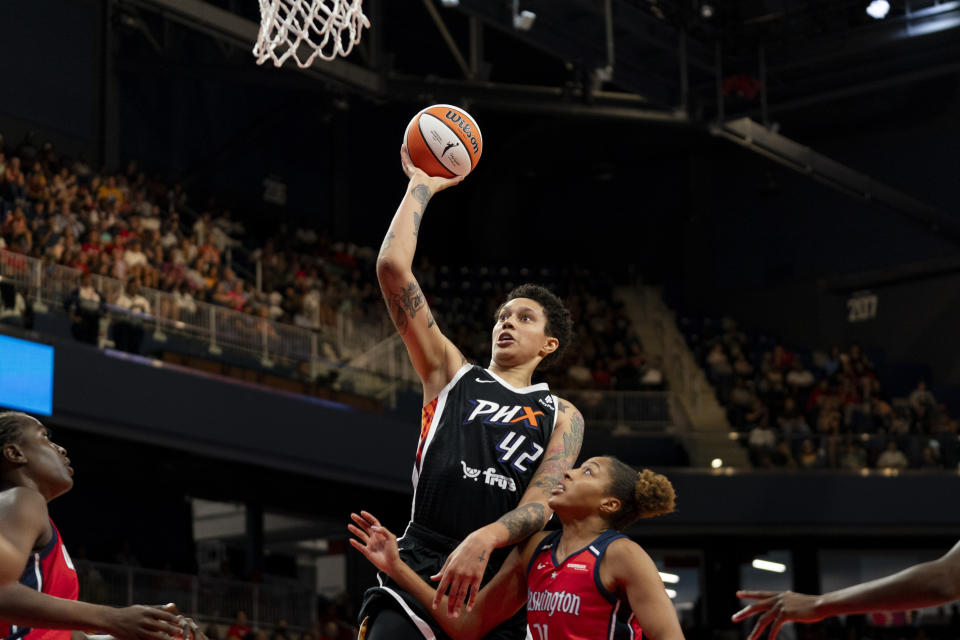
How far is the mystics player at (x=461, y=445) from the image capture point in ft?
15.9

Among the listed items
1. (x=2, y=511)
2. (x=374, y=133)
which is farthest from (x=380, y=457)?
(x=2, y=511)

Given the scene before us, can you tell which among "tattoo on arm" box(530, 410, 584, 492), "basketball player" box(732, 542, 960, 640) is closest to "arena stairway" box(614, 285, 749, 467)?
"tattoo on arm" box(530, 410, 584, 492)

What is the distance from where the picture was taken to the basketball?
532 centimetres

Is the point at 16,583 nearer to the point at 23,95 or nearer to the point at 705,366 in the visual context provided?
the point at 23,95

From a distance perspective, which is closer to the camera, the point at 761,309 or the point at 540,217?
the point at 761,309

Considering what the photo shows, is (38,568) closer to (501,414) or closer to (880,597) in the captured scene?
(501,414)

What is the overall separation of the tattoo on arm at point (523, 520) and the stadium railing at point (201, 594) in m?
10.9

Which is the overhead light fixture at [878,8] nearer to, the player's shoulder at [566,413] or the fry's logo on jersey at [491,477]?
the player's shoulder at [566,413]

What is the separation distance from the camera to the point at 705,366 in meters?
23.2

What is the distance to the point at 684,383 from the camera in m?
22.0

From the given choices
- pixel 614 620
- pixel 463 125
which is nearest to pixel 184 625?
pixel 614 620

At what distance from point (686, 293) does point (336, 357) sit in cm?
1260

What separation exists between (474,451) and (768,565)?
19.6 meters

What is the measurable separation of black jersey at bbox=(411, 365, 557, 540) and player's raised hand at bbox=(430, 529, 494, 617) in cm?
38
